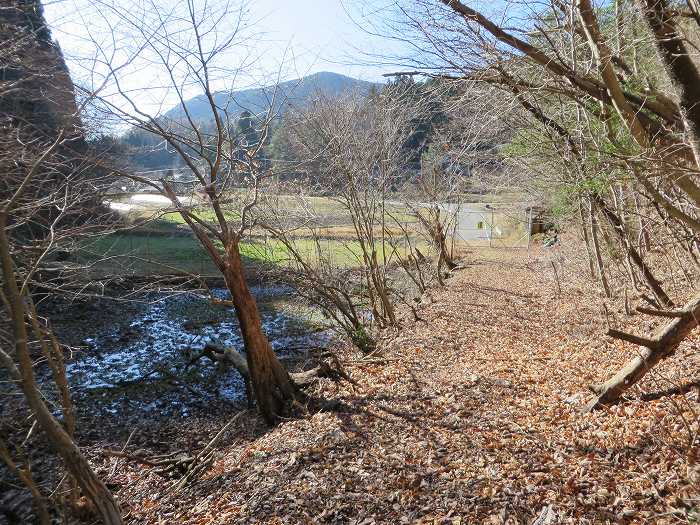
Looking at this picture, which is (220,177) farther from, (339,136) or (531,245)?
(531,245)

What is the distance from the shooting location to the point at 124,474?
6.71m

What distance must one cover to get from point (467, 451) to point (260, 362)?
370 centimetres

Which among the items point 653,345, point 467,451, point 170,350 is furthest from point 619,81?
point 170,350

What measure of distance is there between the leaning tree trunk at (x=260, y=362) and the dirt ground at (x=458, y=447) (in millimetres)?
356

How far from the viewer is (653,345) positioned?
14.5 feet

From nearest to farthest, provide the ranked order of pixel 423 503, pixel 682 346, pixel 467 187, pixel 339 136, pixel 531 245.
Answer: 1. pixel 423 503
2. pixel 682 346
3. pixel 339 136
4. pixel 467 187
5. pixel 531 245

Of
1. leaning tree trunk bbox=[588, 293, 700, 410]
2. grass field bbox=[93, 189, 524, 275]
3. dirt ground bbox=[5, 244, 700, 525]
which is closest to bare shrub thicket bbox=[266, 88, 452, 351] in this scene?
grass field bbox=[93, 189, 524, 275]

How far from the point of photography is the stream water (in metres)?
9.68

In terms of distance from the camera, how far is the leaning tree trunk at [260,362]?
6.86m

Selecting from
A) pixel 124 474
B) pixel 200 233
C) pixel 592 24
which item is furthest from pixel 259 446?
pixel 592 24

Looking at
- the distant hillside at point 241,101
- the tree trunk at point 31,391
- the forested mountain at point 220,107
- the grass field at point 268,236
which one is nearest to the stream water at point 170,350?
the grass field at point 268,236

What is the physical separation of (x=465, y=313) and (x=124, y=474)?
7.99 meters

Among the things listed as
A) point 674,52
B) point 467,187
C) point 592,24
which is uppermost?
point 592,24

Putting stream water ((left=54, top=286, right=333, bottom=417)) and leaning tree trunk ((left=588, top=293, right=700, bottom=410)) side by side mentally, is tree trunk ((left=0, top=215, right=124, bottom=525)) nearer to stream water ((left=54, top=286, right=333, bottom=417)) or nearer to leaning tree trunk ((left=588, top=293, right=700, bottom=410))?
stream water ((left=54, top=286, right=333, bottom=417))
